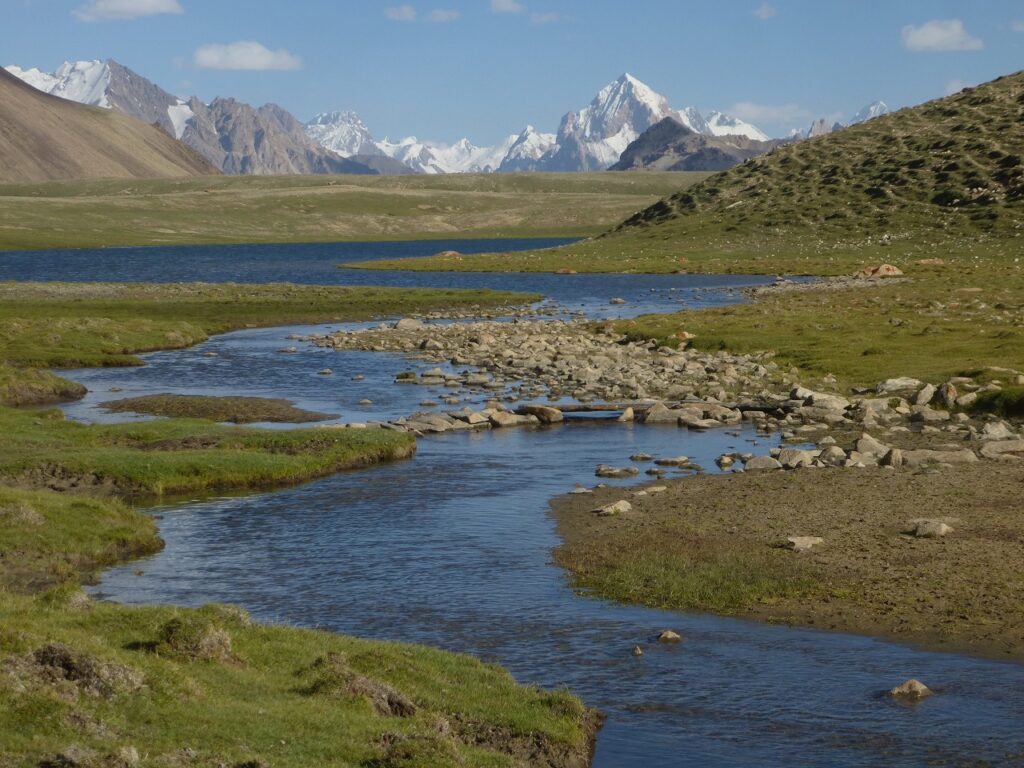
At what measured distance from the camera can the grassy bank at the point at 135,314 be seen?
7944cm

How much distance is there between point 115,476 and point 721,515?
68.1ft

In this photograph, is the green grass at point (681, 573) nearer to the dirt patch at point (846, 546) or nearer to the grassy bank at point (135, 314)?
the dirt patch at point (846, 546)

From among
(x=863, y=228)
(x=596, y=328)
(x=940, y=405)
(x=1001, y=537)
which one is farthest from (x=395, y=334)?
(x=863, y=228)

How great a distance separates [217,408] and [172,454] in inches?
617

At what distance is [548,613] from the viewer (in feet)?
92.7

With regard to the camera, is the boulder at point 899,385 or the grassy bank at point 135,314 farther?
the grassy bank at point 135,314

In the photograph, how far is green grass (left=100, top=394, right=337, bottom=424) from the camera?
57812 millimetres

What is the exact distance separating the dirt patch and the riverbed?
1077mm

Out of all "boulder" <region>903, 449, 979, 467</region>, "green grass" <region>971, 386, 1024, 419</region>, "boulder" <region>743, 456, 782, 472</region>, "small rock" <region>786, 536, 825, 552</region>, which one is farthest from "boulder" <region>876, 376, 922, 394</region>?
"small rock" <region>786, 536, 825, 552</region>

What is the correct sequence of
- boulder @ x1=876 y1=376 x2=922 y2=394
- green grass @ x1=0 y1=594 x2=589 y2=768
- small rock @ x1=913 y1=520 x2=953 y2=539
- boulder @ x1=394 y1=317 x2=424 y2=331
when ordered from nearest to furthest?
green grass @ x1=0 y1=594 x2=589 y2=768, small rock @ x1=913 y1=520 x2=953 y2=539, boulder @ x1=876 y1=376 x2=922 y2=394, boulder @ x1=394 y1=317 x2=424 y2=331

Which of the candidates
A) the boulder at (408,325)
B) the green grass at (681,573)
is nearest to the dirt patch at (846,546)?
the green grass at (681,573)

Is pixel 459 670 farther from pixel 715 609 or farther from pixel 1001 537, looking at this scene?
pixel 1001 537

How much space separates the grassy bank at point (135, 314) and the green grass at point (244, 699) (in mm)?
45022

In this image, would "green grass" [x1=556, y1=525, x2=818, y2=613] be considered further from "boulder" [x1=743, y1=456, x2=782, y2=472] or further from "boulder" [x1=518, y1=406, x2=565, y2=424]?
"boulder" [x1=518, y1=406, x2=565, y2=424]
